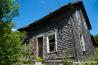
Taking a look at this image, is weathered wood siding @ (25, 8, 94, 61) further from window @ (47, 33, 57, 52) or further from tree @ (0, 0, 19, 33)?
tree @ (0, 0, 19, 33)

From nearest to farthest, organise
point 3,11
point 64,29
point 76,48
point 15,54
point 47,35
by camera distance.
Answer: point 15,54, point 3,11, point 76,48, point 64,29, point 47,35

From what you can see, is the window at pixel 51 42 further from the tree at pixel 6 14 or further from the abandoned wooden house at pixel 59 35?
the tree at pixel 6 14

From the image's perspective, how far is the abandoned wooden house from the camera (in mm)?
14484

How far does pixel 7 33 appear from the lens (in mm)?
→ 8141

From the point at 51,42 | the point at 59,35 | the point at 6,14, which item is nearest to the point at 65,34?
the point at 59,35

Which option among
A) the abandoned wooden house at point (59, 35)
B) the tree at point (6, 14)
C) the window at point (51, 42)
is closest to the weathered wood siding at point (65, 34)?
the abandoned wooden house at point (59, 35)

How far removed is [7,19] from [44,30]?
8.63 meters

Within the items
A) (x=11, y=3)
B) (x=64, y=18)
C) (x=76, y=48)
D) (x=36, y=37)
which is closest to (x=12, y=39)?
(x=11, y=3)

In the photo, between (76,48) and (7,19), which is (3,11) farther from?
(76,48)

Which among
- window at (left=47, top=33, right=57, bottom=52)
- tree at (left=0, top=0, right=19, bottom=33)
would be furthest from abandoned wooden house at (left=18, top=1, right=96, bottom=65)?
tree at (left=0, top=0, right=19, bottom=33)

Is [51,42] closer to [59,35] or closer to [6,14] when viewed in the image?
[59,35]

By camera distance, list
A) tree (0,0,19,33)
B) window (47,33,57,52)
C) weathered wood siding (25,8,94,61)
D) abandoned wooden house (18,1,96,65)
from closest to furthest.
Result: tree (0,0,19,33), weathered wood siding (25,8,94,61), abandoned wooden house (18,1,96,65), window (47,33,57,52)

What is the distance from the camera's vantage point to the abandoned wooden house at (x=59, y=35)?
14.5m

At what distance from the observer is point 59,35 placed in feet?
50.4
